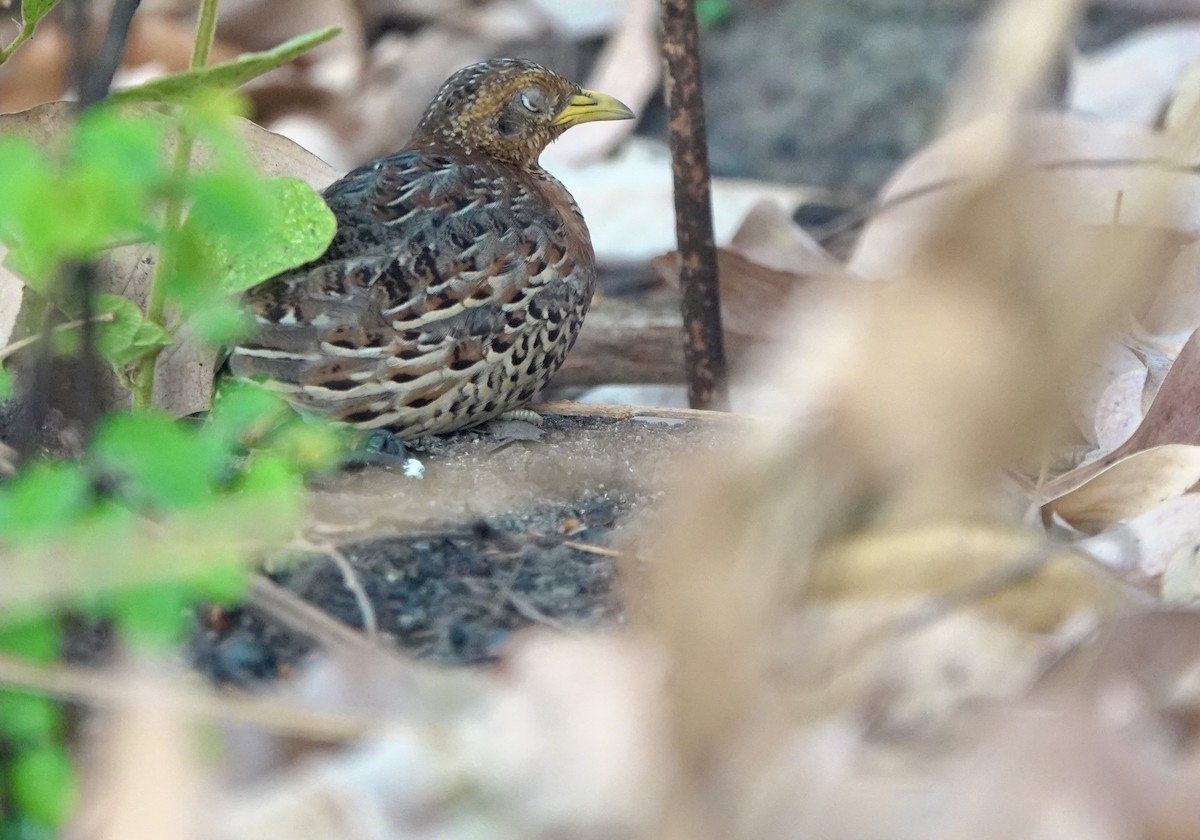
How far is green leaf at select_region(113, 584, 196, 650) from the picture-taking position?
1.35 m

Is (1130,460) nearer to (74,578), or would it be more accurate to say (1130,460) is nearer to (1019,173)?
(1019,173)

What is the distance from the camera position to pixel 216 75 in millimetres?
1813

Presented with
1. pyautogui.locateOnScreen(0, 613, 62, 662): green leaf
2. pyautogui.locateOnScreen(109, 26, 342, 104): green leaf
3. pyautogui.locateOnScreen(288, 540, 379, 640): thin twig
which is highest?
pyautogui.locateOnScreen(109, 26, 342, 104): green leaf

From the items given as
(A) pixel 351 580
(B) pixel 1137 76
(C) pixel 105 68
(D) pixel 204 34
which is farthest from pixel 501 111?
(B) pixel 1137 76

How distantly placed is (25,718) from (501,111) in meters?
2.10

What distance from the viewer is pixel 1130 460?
236 centimetres

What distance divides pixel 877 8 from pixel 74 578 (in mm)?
6105

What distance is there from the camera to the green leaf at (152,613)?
1.35m

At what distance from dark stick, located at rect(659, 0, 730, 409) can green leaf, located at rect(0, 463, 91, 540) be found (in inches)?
77.6

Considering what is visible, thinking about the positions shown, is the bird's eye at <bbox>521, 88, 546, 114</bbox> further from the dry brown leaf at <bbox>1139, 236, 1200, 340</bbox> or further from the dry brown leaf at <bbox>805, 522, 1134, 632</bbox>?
the dry brown leaf at <bbox>805, 522, 1134, 632</bbox>

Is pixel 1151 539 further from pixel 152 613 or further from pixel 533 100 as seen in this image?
pixel 533 100

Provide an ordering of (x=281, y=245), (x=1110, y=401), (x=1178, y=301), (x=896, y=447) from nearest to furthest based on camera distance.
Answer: (x=896, y=447) < (x=281, y=245) < (x=1110, y=401) < (x=1178, y=301)

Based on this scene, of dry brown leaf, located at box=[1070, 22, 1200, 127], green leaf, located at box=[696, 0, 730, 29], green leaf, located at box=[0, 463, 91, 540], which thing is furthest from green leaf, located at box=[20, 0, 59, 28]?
green leaf, located at box=[696, 0, 730, 29]

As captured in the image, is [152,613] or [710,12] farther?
[710,12]
